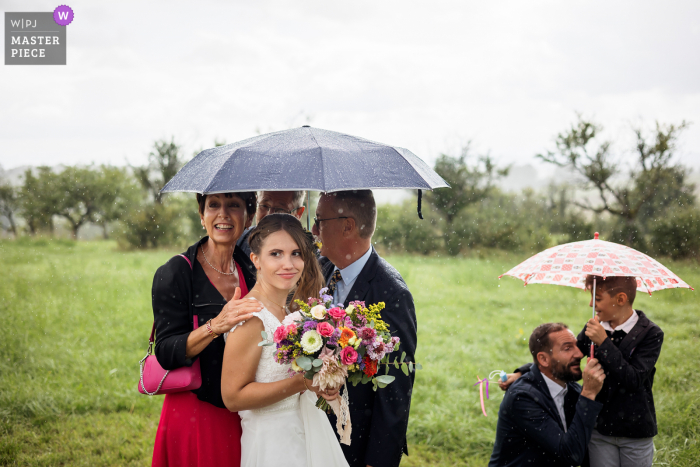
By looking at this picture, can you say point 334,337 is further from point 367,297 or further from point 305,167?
point 305,167

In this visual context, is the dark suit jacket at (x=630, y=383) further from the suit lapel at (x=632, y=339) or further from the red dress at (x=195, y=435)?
the red dress at (x=195, y=435)

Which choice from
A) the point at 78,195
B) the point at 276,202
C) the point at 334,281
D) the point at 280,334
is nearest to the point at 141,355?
the point at 276,202

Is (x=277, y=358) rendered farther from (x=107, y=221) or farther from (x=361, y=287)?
(x=107, y=221)

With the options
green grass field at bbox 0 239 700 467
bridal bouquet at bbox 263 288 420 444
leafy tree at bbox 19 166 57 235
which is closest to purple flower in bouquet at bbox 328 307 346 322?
bridal bouquet at bbox 263 288 420 444

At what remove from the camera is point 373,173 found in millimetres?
2471

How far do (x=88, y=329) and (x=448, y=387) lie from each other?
Result: 7040mm

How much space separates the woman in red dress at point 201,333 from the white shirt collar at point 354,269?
577mm

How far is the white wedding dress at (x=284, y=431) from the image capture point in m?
2.47

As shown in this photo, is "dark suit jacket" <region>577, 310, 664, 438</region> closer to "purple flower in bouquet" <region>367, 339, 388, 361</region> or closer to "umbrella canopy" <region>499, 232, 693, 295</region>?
"umbrella canopy" <region>499, 232, 693, 295</region>

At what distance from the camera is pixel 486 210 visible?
23.9 m

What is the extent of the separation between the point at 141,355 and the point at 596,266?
24.8 feet

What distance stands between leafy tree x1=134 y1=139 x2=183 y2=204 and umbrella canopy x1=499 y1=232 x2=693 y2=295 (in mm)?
23443

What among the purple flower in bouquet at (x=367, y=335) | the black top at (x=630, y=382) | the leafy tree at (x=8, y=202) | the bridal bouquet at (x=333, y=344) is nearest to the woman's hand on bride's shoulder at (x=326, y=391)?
the bridal bouquet at (x=333, y=344)

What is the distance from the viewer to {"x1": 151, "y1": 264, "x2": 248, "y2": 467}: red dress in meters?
2.75
